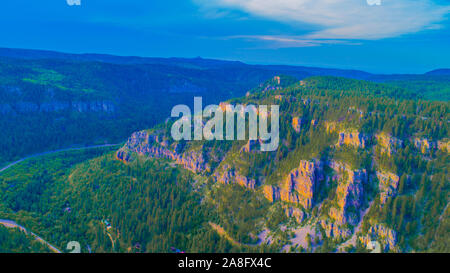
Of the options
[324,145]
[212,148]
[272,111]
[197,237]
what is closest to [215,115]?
[212,148]

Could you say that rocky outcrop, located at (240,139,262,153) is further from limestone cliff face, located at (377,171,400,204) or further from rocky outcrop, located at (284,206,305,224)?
limestone cliff face, located at (377,171,400,204)

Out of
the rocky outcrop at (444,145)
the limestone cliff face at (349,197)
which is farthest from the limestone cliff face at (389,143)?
the rocky outcrop at (444,145)

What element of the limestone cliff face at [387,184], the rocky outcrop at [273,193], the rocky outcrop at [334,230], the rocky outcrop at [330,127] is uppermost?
the rocky outcrop at [330,127]

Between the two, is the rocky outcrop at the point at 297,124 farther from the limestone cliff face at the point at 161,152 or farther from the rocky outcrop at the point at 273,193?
the limestone cliff face at the point at 161,152

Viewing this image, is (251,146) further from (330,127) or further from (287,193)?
(330,127)

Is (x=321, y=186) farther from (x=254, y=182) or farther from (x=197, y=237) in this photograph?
(x=197, y=237)

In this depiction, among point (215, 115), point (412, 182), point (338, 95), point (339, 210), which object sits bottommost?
point (339, 210)

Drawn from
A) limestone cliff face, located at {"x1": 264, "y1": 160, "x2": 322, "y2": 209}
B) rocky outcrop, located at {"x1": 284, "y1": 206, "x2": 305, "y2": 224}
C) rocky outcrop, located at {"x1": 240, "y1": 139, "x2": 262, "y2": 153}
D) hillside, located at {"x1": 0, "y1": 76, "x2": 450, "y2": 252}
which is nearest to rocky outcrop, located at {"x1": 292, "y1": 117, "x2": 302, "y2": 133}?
hillside, located at {"x1": 0, "y1": 76, "x2": 450, "y2": 252}
